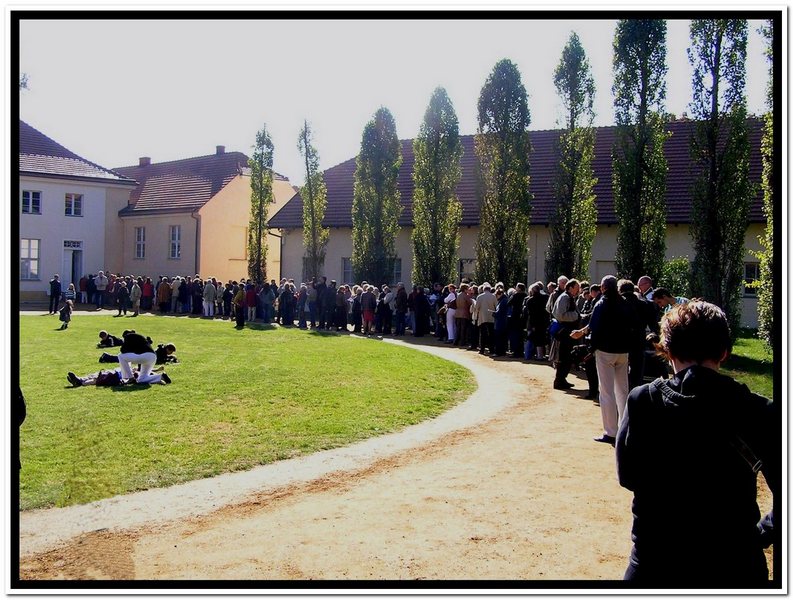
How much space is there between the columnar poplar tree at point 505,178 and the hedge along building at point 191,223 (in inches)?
619

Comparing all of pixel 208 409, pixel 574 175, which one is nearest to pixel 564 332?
pixel 208 409

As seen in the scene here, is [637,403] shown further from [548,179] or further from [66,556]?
[548,179]

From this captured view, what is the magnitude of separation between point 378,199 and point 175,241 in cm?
1397

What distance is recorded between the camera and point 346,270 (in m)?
35.2

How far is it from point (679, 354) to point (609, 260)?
25.4 m

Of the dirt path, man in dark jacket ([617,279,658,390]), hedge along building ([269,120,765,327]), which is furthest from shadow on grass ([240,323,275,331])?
man in dark jacket ([617,279,658,390])

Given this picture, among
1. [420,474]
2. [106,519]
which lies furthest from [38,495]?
[420,474]

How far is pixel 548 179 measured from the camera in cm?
3056

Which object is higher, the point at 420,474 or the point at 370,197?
the point at 370,197

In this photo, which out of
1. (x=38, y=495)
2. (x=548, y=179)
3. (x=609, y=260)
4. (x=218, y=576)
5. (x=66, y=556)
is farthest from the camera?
(x=548, y=179)

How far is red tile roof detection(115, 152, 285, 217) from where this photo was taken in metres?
40.6

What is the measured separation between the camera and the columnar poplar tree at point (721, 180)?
63.2ft

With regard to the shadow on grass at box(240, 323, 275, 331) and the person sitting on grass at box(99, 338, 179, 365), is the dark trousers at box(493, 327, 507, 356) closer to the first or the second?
the person sitting on grass at box(99, 338, 179, 365)

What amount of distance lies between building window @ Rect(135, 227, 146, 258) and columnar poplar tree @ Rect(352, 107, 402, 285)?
1381 cm
